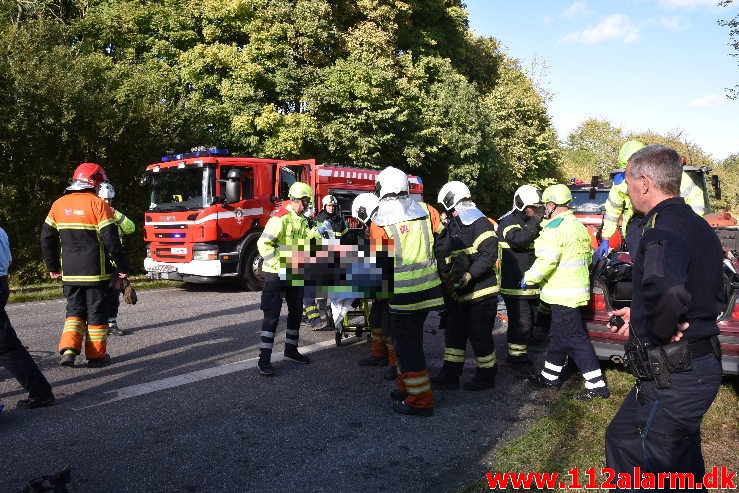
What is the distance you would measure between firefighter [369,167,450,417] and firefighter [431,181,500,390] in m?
0.69

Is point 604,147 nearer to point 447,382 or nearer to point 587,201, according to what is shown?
point 587,201

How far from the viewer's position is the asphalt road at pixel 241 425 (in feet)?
12.1

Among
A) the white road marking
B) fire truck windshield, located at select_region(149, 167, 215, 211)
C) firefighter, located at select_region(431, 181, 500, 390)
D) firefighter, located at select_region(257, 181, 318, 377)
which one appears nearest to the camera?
the white road marking

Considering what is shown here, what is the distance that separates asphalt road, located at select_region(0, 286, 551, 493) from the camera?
3701 mm

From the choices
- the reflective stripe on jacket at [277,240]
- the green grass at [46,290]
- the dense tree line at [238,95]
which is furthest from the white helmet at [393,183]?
the dense tree line at [238,95]

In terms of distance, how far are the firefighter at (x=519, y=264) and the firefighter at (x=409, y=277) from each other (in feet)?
6.14

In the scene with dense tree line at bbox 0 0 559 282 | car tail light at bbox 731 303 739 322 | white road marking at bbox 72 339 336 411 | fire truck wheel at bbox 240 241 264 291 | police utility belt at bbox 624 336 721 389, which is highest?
dense tree line at bbox 0 0 559 282

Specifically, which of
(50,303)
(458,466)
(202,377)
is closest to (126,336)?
(202,377)

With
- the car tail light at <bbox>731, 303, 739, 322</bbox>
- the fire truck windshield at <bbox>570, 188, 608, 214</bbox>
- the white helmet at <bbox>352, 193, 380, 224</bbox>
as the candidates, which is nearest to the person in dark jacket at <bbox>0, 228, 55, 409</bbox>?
the white helmet at <bbox>352, 193, 380, 224</bbox>

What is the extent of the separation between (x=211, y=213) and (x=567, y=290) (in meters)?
8.14

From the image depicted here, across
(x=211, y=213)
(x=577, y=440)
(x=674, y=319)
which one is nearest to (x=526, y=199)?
(x=577, y=440)

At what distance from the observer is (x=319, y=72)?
19.9m

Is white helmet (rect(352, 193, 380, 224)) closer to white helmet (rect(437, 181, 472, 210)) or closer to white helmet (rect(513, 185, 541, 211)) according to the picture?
white helmet (rect(437, 181, 472, 210))

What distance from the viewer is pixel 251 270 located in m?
12.5
